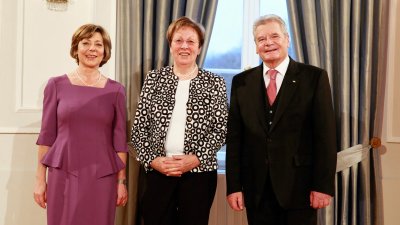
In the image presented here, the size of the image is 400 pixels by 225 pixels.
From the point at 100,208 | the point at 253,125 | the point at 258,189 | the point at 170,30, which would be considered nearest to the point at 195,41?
the point at 170,30

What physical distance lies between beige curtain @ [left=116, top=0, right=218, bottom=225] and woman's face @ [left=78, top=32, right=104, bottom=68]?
0.55m

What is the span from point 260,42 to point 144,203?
0.99m

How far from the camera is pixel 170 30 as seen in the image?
91.7 inches

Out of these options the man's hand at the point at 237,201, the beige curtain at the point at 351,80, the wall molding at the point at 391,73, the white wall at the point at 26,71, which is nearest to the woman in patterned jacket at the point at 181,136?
the man's hand at the point at 237,201

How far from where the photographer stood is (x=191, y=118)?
87.7 inches

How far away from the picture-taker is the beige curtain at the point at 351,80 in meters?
2.81

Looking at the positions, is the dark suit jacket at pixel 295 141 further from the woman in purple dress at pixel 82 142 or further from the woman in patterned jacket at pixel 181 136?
the woman in purple dress at pixel 82 142

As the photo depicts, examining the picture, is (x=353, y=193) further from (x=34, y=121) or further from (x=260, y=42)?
(x=34, y=121)

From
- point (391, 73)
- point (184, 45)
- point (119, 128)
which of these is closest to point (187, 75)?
point (184, 45)

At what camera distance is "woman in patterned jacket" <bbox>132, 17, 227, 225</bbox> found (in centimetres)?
220

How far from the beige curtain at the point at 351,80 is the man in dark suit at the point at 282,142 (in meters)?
0.73

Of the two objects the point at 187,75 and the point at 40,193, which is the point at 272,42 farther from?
the point at 40,193

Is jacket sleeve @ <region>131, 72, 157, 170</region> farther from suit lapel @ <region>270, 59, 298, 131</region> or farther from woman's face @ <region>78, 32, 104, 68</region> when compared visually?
suit lapel @ <region>270, 59, 298, 131</region>

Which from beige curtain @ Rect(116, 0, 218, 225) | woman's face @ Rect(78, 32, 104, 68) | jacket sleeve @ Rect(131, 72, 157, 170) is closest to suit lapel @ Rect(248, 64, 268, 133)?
jacket sleeve @ Rect(131, 72, 157, 170)
